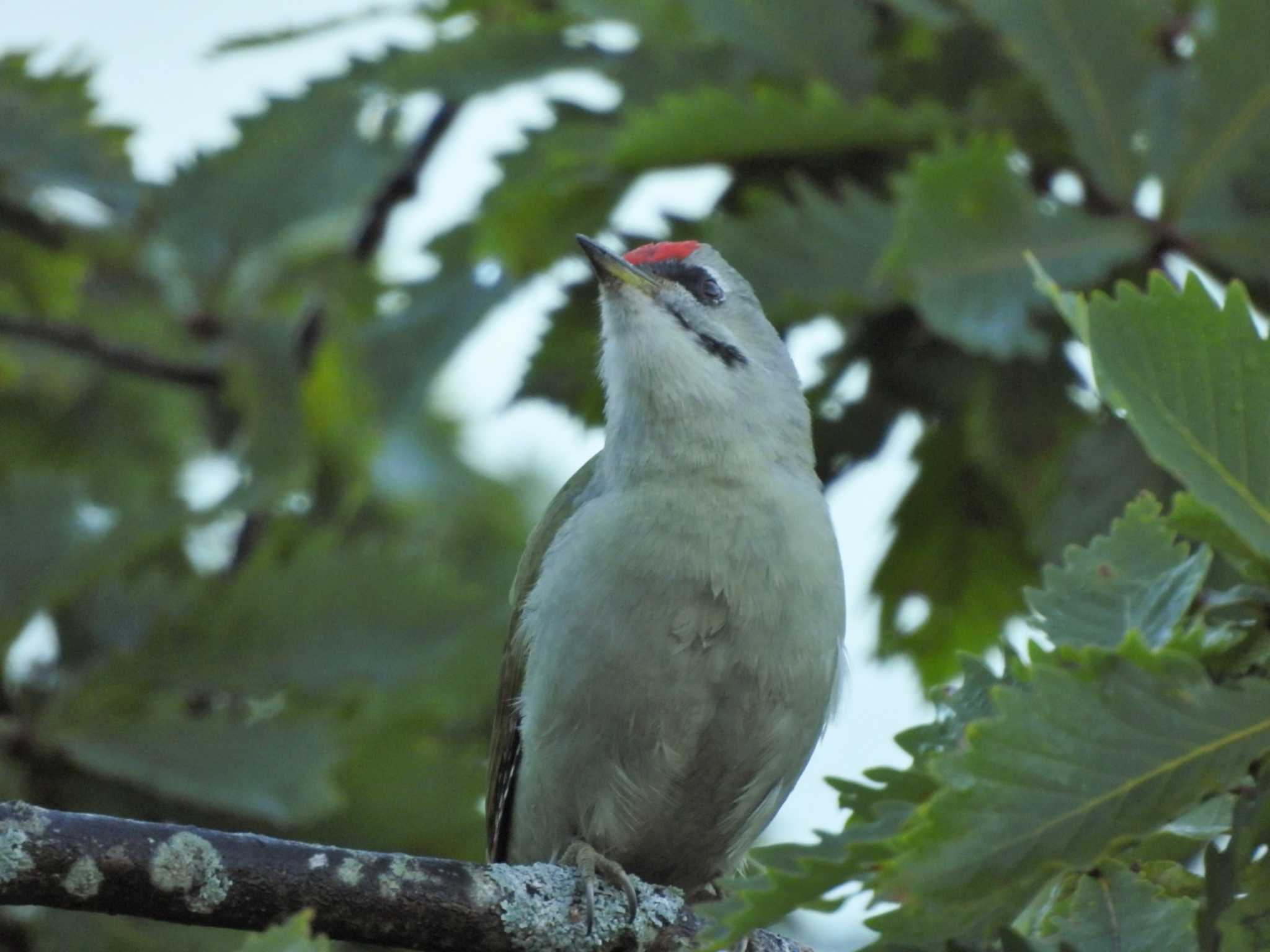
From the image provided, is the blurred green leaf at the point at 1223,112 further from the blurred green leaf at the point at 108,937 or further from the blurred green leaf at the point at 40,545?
the blurred green leaf at the point at 108,937

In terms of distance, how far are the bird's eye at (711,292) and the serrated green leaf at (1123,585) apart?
2.87 meters

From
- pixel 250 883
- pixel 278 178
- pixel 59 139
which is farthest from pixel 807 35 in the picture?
pixel 250 883

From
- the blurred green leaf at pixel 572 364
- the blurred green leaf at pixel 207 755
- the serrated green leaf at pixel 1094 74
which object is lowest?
the blurred green leaf at pixel 207 755

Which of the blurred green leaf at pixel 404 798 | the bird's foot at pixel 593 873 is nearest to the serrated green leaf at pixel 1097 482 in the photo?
the bird's foot at pixel 593 873

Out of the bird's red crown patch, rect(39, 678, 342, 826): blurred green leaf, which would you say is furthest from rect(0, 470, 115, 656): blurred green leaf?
the bird's red crown patch

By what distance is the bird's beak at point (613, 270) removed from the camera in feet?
16.7

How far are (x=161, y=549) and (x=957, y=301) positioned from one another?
10.3 ft

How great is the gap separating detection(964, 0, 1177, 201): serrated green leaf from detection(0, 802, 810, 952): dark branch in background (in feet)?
9.48

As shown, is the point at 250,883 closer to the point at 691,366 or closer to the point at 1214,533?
the point at 1214,533

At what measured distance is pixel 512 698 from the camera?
190 inches

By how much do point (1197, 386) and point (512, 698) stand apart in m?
2.89

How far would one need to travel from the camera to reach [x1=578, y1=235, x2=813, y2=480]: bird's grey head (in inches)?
187

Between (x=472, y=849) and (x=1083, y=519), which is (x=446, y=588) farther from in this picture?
(x=1083, y=519)

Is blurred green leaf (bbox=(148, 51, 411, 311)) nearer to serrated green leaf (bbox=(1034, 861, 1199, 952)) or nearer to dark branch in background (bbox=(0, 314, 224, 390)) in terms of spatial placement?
dark branch in background (bbox=(0, 314, 224, 390))
